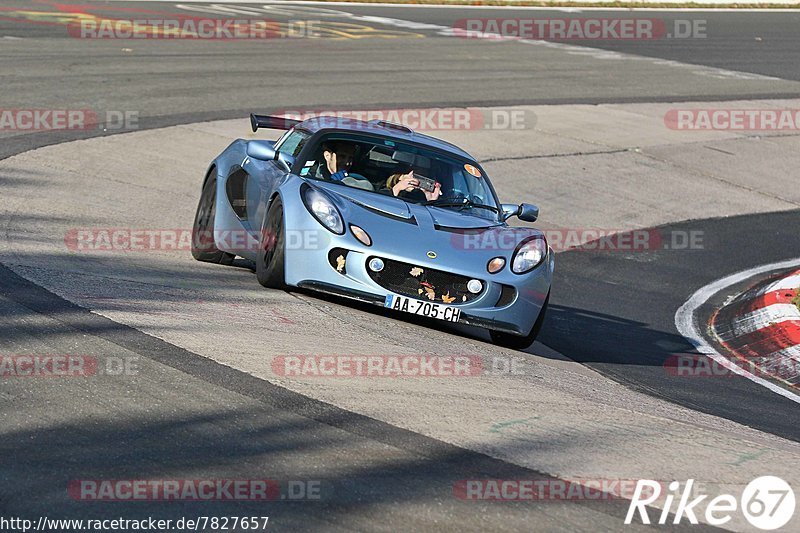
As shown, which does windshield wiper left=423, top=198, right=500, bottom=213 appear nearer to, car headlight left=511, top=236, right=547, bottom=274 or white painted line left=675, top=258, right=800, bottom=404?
car headlight left=511, top=236, right=547, bottom=274

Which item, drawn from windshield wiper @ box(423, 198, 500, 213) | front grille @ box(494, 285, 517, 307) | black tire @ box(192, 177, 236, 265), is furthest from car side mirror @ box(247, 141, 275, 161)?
front grille @ box(494, 285, 517, 307)

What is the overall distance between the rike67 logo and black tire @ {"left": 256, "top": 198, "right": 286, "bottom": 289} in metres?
3.71

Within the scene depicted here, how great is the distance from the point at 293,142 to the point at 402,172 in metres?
1.11

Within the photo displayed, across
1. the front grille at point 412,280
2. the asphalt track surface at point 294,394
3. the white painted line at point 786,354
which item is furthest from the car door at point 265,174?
the white painted line at point 786,354

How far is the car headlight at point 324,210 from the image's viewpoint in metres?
8.35

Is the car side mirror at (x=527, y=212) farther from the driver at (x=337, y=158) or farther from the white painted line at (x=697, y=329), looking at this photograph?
the white painted line at (x=697, y=329)

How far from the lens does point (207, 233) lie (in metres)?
10.2

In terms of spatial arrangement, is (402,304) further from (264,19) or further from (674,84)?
(264,19)

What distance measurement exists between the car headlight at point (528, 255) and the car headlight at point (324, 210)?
125 centimetres

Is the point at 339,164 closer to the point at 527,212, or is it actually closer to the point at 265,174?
the point at 265,174

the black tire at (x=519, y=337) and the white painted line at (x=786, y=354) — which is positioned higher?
the black tire at (x=519, y=337)

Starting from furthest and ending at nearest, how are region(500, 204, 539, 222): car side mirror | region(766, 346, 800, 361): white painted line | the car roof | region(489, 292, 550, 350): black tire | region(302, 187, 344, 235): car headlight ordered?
region(766, 346, 800, 361): white painted line, the car roof, region(500, 204, 539, 222): car side mirror, region(489, 292, 550, 350): black tire, region(302, 187, 344, 235): car headlight

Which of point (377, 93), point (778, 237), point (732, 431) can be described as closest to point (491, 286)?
point (732, 431)

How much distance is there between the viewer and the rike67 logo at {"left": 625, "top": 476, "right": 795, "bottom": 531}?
522 centimetres
